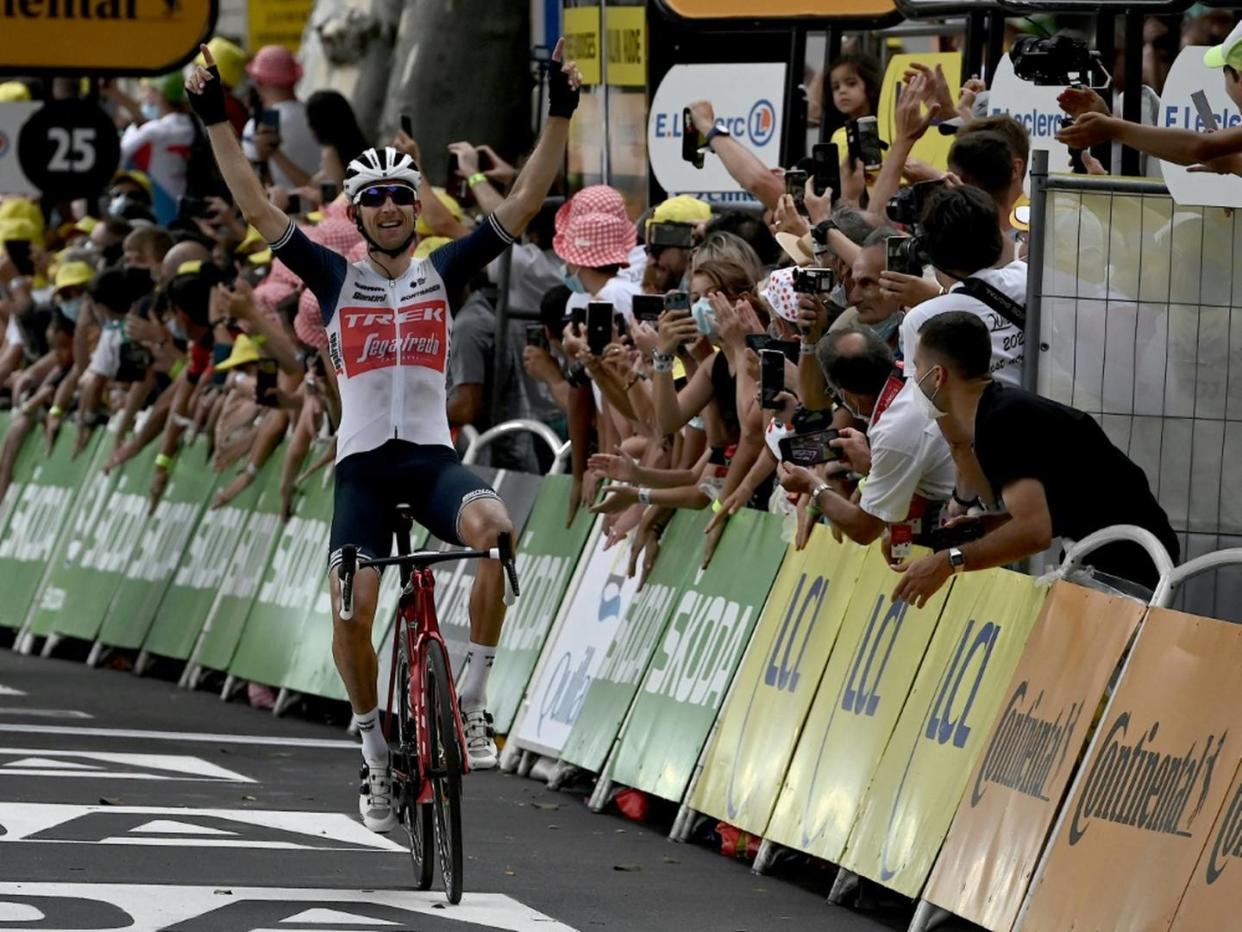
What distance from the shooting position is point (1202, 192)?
9.51m

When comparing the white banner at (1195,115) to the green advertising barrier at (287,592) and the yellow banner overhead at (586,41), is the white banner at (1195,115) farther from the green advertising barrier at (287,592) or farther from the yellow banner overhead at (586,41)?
the green advertising barrier at (287,592)

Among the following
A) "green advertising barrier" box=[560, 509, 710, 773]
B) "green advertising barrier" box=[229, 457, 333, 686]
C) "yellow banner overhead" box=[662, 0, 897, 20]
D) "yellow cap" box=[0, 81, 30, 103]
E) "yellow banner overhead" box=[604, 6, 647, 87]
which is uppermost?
"yellow cap" box=[0, 81, 30, 103]

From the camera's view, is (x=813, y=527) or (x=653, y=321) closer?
(x=813, y=527)

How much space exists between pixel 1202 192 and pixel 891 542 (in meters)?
1.55

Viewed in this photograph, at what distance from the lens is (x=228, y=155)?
1051cm

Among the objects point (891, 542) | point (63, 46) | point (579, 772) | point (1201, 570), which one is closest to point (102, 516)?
point (63, 46)

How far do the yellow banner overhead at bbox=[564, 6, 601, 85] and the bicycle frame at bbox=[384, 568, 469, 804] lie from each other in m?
6.56

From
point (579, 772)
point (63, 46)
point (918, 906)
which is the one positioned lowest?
point (918, 906)

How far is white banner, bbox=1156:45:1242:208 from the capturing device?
9.50 meters

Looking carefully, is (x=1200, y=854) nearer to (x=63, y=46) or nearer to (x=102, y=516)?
(x=63, y=46)

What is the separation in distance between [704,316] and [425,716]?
277 centimetres

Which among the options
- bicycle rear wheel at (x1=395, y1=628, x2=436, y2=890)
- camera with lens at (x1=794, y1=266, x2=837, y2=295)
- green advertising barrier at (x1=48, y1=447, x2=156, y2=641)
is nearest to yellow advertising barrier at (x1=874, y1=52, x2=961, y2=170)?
camera with lens at (x1=794, y1=266, x2=837, y2=295)

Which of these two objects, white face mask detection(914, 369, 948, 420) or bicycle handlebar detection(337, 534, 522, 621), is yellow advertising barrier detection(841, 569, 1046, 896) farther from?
bicycle handlebar detection(337, 534, 522, 621)

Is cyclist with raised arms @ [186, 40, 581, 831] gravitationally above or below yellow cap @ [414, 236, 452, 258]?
below
